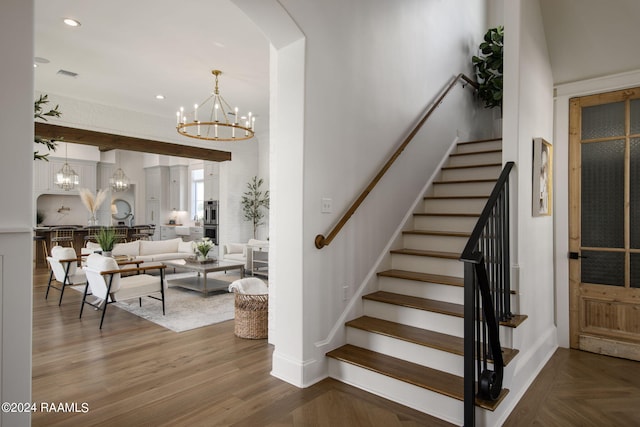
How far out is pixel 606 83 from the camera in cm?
356

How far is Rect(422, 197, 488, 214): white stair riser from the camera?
3996 millimetres

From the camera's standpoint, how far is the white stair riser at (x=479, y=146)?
4754mm

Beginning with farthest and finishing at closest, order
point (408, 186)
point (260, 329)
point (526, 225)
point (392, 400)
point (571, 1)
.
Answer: point (408, 186) → point (260, 329) → point (571, 1) → point (526, 225) → point (392, 400)

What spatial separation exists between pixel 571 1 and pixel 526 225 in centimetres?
203

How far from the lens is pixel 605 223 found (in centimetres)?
358

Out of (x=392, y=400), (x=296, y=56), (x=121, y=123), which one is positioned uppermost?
(x=121, y=123)

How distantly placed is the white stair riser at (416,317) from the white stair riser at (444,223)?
122cm

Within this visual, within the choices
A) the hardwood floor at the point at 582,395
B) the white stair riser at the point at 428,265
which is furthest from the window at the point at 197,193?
the hardwood floor at the point at 582,395

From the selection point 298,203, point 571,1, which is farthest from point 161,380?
point 571,1

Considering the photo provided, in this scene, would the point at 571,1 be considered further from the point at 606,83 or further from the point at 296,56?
the point at 296,56

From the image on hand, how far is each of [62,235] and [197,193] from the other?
13.5 feet

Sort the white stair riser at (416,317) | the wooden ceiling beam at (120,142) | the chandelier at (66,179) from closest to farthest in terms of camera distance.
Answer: the white stair riser at (416,317)
the wooden ceiling beam at (120,142)
the chandelier at (66,179)

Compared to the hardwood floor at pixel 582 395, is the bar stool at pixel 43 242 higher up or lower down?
higher up

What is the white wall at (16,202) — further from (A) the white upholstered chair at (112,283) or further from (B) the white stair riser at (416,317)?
(A) the white upholstered chair at (112,283)
